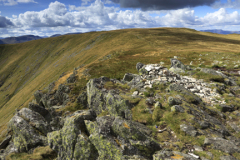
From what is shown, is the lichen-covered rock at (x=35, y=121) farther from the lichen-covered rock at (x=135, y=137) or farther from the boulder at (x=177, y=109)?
the boulder at (x=177, y=109)

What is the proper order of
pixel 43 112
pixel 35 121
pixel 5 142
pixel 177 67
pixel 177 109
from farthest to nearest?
pixel 177 67 < pixel 43 112 < pixel 35 121 < pixel 5 142 < pixel 177 109

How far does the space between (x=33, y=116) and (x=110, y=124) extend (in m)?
13.8

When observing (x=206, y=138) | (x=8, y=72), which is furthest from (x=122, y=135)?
(x=8, y=72)

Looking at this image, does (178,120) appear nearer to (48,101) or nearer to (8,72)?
(48,101)

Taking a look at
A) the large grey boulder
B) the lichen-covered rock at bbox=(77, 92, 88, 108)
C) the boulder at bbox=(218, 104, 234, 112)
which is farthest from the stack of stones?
the lichen-covered rock at bbox=(77, 92, 88, 108)

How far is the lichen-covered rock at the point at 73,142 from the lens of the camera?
11.7 metres

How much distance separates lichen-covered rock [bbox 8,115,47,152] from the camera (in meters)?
14.9

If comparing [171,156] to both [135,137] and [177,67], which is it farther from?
[177,67]

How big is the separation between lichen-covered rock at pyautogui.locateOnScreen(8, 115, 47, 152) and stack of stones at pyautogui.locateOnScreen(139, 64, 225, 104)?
699 inches

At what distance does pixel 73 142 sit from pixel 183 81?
22192mm

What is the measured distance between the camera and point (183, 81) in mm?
25078

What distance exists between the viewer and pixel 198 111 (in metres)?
15.5

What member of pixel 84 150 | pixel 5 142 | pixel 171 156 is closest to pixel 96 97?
pixel 84 150

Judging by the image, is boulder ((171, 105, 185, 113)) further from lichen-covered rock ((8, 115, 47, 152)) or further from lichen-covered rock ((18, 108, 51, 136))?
lichen-covered rock ((18, 108, 51, 136))
